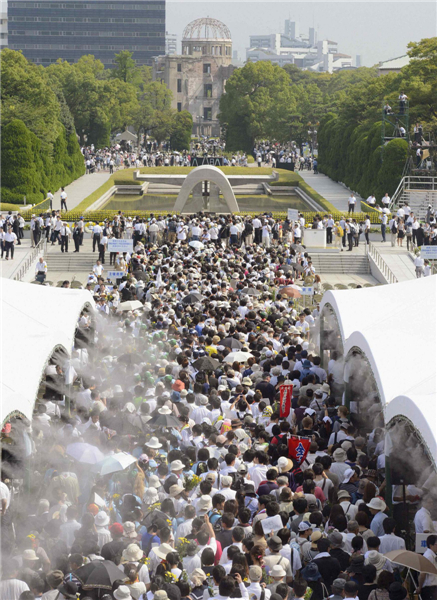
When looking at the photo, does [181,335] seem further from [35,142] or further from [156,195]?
[156,195]

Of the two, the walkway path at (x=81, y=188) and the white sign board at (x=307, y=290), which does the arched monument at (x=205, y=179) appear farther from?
Result: the white sign board at (x=307, y=290)

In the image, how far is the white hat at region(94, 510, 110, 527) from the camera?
371 inches

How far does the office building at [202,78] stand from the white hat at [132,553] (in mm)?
133654

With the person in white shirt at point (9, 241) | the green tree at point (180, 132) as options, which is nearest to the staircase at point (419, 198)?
the person in white shirt at point (9, 241)

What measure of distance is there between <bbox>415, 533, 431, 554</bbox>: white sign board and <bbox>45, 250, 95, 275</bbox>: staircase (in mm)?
22815

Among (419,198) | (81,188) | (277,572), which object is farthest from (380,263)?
(81,188)

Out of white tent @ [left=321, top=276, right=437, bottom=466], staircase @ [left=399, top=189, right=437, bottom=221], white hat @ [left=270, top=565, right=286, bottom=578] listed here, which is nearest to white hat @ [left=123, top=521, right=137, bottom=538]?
white hat @ [left=270, top=565, right=286, bottom=578]

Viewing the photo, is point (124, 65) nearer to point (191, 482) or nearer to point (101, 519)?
point (191, 482)

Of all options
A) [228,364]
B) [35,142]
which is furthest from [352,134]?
[228,364]

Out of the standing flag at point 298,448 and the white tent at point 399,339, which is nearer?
the white tent at point 399,339

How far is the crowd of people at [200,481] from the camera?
27.7ft

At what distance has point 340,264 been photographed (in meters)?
31.8

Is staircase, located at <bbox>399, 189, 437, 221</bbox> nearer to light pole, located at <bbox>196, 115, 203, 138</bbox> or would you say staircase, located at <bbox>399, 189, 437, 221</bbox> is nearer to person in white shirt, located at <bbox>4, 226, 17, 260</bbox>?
person in white shirt, located at <bbox>4, 226, 17, 260</bbox>

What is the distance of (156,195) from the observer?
57125 millimetres
